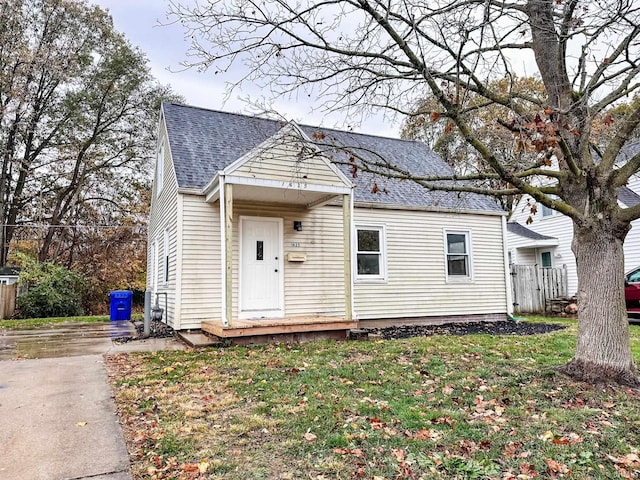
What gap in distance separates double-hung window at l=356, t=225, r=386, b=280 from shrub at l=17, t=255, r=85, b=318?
413 inches

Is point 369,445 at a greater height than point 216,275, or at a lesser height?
lesser

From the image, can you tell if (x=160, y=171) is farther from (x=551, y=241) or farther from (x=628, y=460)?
(x=551, y=241)

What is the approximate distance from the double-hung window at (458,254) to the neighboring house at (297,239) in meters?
0.03

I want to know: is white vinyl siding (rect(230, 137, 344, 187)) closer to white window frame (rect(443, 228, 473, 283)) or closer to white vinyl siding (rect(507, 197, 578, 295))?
white window frame (rect(443, 228, 473, 283))

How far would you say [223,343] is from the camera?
7113mm

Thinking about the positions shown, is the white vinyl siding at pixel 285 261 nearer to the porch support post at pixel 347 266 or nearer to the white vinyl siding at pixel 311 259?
the white vinyl siding at pixel 311 259

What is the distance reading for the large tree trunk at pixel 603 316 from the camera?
429 cm

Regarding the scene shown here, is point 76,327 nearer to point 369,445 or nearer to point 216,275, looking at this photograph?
point 216,275

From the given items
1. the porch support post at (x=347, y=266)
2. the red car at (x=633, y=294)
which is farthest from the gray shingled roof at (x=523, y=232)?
the porch support post at (x=347, y=266)

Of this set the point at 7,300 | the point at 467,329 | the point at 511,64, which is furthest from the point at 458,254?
the point at 7,300

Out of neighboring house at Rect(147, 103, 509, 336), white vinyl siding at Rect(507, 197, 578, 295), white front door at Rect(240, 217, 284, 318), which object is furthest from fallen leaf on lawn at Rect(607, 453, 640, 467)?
white vinyl siding at Rect(507, 197, 578, 295)

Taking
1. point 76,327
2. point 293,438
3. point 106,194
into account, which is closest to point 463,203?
point 293,438

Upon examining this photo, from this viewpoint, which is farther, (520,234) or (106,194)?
(106,194)

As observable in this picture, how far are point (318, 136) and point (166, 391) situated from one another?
3145 millimetres
